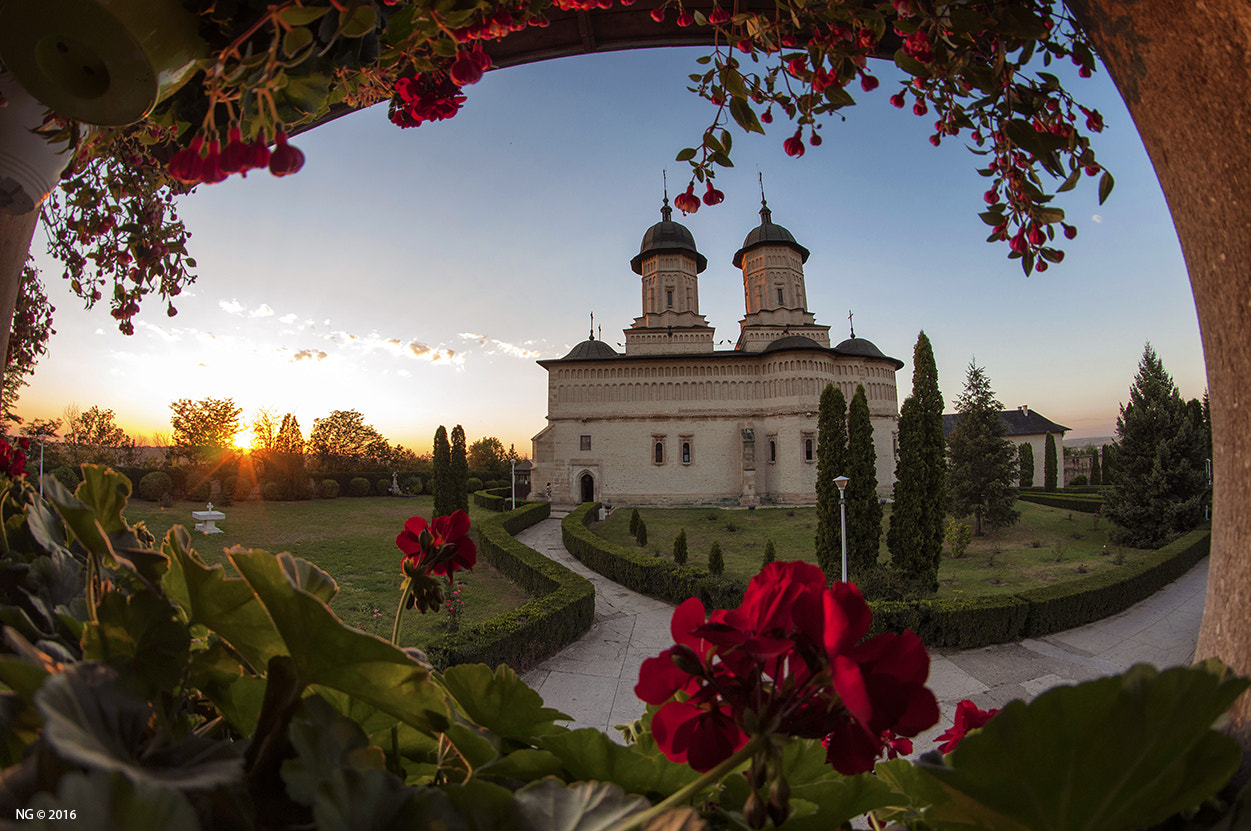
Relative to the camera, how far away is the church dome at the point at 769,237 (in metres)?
30.8

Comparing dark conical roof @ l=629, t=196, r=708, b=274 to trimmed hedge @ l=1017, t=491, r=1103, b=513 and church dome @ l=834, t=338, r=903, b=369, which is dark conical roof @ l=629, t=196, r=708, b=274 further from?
trimmed hedge @ l=1017, t=491, r=1103, b=513

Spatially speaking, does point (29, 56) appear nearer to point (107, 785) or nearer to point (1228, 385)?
point (107, 785)

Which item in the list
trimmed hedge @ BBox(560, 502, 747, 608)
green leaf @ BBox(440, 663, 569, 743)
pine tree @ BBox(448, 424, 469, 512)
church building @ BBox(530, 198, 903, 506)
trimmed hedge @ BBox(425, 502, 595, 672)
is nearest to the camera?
green leaf @ BBox(440, 663, 569, 743)

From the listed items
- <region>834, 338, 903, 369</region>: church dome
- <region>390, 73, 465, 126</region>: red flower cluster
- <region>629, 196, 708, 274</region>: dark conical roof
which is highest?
<region>629, 196, 708, 274</region>: dark conical roof

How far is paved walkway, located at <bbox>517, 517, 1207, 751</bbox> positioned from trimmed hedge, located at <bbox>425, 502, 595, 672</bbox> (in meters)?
0.25

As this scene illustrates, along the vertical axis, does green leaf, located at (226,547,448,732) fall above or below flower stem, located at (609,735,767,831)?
above

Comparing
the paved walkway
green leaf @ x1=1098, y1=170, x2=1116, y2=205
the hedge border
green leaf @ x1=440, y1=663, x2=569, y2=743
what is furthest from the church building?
green leaf @ x1=440, y1=663, x2=569, y2=743

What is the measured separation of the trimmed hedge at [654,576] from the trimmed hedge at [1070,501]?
21354 millimetres

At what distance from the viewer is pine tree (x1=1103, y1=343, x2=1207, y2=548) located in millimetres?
16047

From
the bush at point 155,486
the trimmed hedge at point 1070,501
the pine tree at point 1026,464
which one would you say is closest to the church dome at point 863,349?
the trimmed hedge at point 1070,501

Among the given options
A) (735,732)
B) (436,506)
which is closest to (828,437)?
(436,506)

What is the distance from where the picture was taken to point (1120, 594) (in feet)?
32.0

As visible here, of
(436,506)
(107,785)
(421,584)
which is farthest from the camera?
(436,506)

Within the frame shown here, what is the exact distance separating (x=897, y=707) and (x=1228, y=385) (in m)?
1.03
